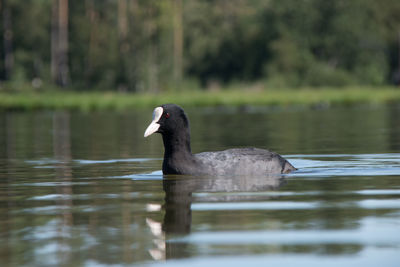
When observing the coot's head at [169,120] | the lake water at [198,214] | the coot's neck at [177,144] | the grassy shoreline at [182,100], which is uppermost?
the coot's head at [169,120]

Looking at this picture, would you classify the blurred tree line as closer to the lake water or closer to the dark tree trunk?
the dark tree trunk

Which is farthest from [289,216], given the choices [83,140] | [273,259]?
[83,140]

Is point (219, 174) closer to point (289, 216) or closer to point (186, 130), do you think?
point (186, 130)

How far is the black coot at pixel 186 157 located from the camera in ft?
42.9

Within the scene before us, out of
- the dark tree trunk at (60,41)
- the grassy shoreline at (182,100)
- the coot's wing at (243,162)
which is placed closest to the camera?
the coot's wing at (243,162)

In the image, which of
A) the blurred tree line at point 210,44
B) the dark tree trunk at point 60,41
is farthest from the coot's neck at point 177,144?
the dark tree trunk at point 60,41

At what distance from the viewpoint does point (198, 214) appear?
941 cm

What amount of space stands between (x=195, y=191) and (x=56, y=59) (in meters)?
68.6

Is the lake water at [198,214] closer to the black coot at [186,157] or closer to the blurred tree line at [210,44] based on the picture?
the black coot at [186,157]

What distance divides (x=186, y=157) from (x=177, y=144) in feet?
0.72

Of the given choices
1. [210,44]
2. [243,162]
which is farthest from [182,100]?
[243,162]

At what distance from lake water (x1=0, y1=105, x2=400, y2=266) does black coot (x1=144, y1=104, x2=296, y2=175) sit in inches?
10.7

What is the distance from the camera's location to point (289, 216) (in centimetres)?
916

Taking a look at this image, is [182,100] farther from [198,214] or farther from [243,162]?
[198,214]
